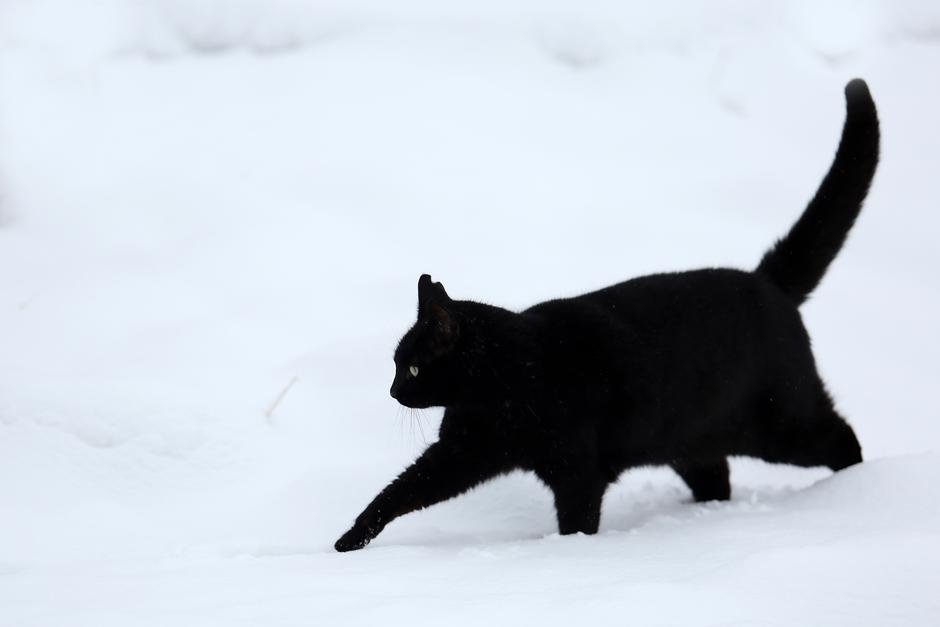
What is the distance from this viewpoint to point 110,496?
2.98 meters

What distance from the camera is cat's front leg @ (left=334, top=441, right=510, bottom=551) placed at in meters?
2.80

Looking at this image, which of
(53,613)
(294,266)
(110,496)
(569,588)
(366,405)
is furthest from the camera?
(294,266)

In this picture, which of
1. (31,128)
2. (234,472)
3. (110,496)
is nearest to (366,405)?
(234,472)

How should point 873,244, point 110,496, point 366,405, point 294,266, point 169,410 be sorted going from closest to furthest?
1. point 110,496
2. point 169,410
3. point 366,405
4. point 294,266
5. point 873,244

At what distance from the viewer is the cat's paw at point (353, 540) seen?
266cm

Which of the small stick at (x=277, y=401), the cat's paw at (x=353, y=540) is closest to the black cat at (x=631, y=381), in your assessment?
the cat's paw at (x=353, y=540)

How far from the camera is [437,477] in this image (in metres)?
2.87

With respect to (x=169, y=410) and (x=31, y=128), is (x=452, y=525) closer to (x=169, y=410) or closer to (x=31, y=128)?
(x=169, y=410)

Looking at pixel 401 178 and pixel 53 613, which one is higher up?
pixel 401 178

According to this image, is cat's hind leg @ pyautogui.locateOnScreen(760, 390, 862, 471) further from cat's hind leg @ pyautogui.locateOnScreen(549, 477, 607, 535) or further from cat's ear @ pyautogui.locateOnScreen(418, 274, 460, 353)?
cat's ear @ pyautogui.locateOnScreen(418, 274, 460, 353)

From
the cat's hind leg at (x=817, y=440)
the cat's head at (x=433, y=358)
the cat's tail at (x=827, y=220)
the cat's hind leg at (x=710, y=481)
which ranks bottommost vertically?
the cat's hind leg at (x=710, y=481)

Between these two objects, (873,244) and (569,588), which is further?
(873,244)

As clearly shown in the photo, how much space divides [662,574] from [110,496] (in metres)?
1.81

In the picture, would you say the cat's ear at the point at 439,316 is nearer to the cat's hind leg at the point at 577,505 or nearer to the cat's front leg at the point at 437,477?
the cat's front leg at the point at 437,477
